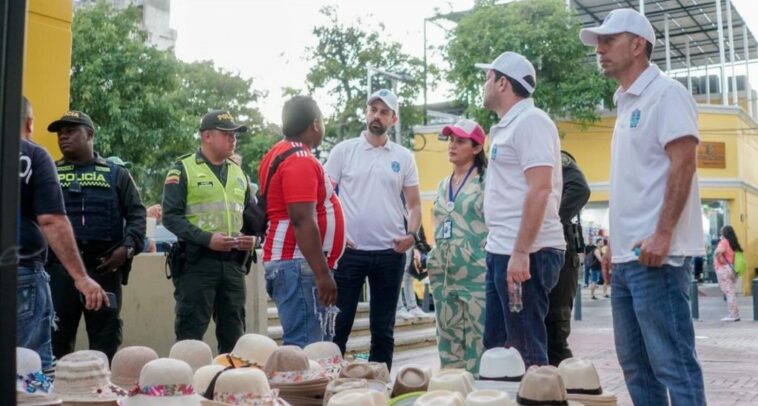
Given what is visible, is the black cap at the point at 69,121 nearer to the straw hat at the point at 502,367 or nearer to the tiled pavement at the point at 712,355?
the straw hat at the point at 502,367

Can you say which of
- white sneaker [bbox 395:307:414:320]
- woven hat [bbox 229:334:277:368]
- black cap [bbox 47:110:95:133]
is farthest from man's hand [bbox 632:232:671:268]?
white sneaker [bbox 395:307:414:320]

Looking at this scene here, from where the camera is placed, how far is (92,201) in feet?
18.5

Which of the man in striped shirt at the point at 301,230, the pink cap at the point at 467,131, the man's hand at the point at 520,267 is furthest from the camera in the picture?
the pink cap at the point at 467,131

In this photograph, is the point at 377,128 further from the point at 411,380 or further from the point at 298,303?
the point at 411,380

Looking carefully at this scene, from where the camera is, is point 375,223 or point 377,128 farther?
point 377,128

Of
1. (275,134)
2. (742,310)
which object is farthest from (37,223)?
(275,134)

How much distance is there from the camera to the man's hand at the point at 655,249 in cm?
344

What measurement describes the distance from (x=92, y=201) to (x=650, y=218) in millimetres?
Answer: 3702

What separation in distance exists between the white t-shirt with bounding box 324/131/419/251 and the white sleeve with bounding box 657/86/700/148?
92.5 inches

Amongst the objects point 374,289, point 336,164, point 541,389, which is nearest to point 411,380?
point 541,389

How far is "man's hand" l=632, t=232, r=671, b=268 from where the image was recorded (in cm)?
344

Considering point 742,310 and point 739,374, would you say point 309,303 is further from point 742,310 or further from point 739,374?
point 742,310

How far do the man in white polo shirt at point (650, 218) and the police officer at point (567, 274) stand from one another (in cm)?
145

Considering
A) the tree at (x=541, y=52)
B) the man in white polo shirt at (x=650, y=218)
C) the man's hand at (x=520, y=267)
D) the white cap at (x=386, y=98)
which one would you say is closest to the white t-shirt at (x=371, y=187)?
the white cap at (x=386, y=98)
